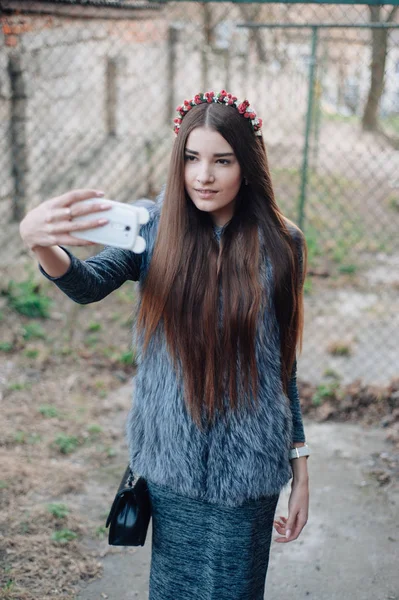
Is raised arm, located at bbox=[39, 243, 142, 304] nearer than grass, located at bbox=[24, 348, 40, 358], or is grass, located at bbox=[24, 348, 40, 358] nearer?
raised arm, located at bbox=[39, 243, 142, 304]

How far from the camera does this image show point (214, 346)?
163cm

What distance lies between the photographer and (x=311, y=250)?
6.42 meters

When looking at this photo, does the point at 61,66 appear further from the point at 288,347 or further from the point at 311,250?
the point at 288,347

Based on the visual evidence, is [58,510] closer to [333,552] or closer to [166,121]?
[333,552]

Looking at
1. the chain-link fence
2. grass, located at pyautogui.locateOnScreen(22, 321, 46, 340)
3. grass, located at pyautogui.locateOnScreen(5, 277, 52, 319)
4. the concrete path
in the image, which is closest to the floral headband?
the concrete path

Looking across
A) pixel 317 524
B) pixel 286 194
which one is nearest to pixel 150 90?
pixel 286 194

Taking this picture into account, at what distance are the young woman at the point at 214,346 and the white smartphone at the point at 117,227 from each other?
25 centimetres

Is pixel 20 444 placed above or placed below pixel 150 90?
below

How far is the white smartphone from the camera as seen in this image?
1272 millimetres

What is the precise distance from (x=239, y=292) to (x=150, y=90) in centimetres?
569

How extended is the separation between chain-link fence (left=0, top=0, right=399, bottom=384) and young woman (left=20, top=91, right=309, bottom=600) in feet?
8.20

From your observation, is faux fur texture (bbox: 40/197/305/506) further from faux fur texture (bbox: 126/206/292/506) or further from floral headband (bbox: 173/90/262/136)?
floral headband (bbox: 173/90/262/136)

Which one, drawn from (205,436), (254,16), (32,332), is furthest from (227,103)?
(254,16)

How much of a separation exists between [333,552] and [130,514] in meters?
1.37
